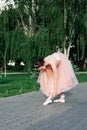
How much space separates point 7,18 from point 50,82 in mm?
32523

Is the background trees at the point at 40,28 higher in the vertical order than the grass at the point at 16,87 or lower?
higher

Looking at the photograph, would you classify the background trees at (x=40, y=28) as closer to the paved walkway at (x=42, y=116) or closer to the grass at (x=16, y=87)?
the grass at (x=16, y=87)

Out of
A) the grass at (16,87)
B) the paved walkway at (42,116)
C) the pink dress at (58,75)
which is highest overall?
the pink dress at (58,75)

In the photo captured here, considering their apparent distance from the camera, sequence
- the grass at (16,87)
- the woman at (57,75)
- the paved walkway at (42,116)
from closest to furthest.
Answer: the paved walkway at (42,116)
the woman at (57,75)
the grass at (16,87)

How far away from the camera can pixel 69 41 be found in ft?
159

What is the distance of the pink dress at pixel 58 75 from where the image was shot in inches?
557

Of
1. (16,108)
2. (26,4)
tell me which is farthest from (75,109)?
(26,4)

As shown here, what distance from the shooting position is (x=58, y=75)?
14375mm

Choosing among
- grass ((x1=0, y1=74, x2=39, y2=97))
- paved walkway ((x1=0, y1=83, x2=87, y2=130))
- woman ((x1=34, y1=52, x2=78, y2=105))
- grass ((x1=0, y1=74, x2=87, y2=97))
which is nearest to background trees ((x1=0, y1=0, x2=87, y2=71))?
grass ((x1=0, y1=74, x2=87, y2=97))

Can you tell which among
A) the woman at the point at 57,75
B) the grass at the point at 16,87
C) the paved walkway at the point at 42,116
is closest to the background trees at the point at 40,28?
the grass at the point at 16,87

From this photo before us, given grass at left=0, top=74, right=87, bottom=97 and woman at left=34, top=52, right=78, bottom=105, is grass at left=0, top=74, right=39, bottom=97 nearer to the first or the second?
grass at left=0, top=74, right=87, bottom=97

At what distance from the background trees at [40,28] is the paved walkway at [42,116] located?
29.0 m

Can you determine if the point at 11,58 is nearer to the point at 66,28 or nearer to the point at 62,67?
the point at 66,28

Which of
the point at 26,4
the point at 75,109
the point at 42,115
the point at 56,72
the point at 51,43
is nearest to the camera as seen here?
the point at 42,115
